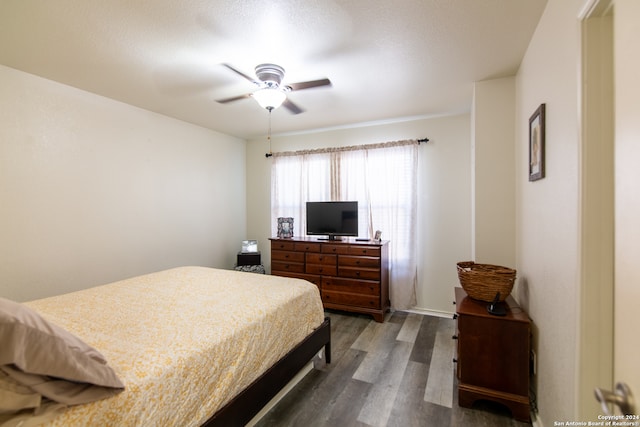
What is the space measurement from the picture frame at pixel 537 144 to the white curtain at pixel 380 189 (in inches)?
72.9

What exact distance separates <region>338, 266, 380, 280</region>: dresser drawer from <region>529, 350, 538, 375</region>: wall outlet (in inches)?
68.1

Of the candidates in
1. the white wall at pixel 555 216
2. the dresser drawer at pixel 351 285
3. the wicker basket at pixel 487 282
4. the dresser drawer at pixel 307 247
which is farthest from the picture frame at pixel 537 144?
the dresser drawer at pixel 307 247

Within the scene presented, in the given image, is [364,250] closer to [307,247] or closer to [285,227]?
[307,247]

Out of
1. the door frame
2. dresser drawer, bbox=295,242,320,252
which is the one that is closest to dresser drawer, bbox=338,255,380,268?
dresser drawer, bbox=295,242,320,252

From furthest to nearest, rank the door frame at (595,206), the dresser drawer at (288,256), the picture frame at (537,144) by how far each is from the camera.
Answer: the dresser drawer at (288,256), the picture frame at (537,144), the door frame at (595,206)

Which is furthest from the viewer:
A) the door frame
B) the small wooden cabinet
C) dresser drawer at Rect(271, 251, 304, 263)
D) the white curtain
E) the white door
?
dresser drawer at Rect(271, 251, 304, 263)

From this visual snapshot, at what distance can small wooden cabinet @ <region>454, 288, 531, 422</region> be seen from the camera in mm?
1858

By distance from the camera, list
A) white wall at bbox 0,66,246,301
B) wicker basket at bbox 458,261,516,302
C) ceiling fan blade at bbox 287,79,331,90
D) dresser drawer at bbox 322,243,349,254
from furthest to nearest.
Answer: dresser drawer at bbox 322,243,349,254 < white wall at bbox 0,66,246,301 < ceiling fan blade at bbox 287,79,331,90 < wicker basket at bbox 458,261,516,302

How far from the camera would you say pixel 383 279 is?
364cm

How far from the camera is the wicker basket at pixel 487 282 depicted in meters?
2.01

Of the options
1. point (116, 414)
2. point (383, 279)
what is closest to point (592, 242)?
point (116, 414)

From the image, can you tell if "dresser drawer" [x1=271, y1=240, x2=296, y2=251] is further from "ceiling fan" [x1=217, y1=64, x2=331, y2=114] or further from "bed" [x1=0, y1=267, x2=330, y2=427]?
"ceiling fan" [x1=217, y1=64, x2=331, y2=114]

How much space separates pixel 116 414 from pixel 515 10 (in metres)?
A: 2.78

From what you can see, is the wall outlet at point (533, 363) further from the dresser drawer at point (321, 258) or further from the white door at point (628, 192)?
the dresser drawer at point (321, 258)
